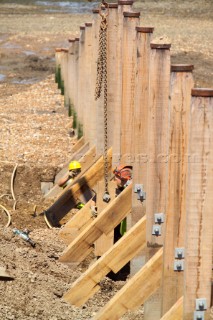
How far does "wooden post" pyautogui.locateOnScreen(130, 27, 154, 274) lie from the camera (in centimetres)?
888

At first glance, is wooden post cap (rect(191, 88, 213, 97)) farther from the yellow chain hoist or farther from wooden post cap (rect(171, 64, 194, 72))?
the yellow chain hoist

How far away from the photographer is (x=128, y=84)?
31.7 feet

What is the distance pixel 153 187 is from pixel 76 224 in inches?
126

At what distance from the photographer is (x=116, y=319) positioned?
7930mm

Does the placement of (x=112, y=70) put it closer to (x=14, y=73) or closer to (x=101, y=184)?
(x=101, y=184)

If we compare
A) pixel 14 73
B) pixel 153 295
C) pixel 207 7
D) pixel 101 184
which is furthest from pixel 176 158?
pixel 207 7

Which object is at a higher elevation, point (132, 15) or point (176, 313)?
point (132, 15)

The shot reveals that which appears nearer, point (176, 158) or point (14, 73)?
point (176, 158)

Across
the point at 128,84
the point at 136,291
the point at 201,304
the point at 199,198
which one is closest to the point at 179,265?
the point at 136,291

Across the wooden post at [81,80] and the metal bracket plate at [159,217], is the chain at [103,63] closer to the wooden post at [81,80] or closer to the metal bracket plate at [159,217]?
the metal bracket plate at [159,217]

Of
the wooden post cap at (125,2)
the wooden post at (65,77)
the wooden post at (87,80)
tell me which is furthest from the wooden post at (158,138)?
the wooden post at (65,77)

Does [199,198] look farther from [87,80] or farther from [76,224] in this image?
[87,80]

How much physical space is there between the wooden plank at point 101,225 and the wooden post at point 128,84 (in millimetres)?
508

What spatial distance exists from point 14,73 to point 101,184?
18498 millimetres
